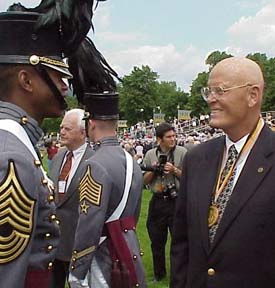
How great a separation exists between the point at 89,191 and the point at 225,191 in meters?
1.15

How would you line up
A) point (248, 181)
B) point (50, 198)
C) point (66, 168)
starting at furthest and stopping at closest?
point (66, 168), point (248, 181), point (50, 198)

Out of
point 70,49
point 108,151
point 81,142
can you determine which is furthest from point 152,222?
point 70,49

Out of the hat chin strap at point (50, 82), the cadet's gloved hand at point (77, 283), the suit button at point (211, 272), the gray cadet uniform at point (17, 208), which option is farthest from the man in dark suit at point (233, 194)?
the gray cadet uniform at point (17, 208)

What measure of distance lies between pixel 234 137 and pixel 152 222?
469 cm

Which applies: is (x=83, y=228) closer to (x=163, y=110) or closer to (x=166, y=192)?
(x=166, y=192)

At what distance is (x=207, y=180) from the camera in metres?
3.50

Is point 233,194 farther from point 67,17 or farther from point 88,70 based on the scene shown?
point 67,17

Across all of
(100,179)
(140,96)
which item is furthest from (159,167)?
(140,96)

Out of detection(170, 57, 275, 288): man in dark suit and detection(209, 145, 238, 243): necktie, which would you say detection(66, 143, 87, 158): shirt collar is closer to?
detection(170, 57, 275, 288): man in dark suit

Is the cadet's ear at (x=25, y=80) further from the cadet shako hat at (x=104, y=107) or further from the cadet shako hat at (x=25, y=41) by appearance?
the cadet shako hat at (x=104, y=107)

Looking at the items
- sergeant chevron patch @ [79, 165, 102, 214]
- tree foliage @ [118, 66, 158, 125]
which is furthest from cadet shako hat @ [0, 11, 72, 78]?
tree foliage @ [118, 66, 158, 125]

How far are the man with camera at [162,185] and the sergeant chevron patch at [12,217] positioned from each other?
529 centimetres

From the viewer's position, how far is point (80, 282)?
4219 mm

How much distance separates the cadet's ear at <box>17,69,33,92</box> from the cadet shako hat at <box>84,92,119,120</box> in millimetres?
1729
